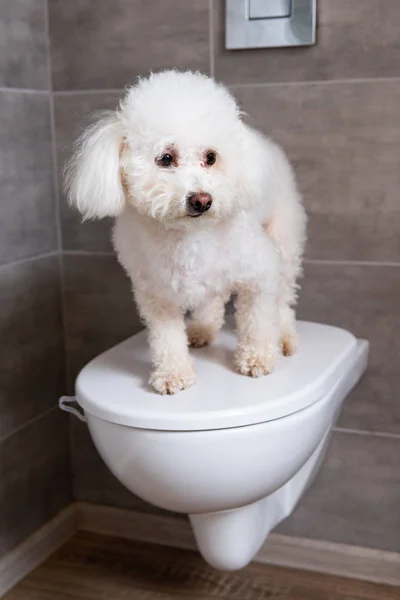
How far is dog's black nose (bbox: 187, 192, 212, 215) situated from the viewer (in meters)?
1.03

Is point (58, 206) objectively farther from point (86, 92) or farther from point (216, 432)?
point (216, 432)

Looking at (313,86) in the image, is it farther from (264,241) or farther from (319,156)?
(264,241)

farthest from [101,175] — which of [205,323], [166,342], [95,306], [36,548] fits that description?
[36,548]

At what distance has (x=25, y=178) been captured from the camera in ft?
5.04

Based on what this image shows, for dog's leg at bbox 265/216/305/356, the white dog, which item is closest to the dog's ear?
the white dog

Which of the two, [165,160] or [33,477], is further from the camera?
[33,477]

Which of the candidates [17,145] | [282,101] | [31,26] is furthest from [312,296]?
[31,26]

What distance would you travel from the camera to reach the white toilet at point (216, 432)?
1.03 metres

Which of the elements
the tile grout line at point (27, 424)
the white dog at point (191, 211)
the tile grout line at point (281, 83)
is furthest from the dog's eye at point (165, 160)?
the tile grout line at point (27, 424)

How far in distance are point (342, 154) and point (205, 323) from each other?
0.42m

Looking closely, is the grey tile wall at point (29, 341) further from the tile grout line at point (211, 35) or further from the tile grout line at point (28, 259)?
the tile grout line at point (211, 35)

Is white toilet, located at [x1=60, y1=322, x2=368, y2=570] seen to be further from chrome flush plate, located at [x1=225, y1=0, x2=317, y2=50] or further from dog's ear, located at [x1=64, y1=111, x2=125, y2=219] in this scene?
chrome flush plate, located at [x1=225, y1=0, x2=317, y2=50]

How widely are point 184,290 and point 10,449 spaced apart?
614mm

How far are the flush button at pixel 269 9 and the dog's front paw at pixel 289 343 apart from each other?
0.60 m
